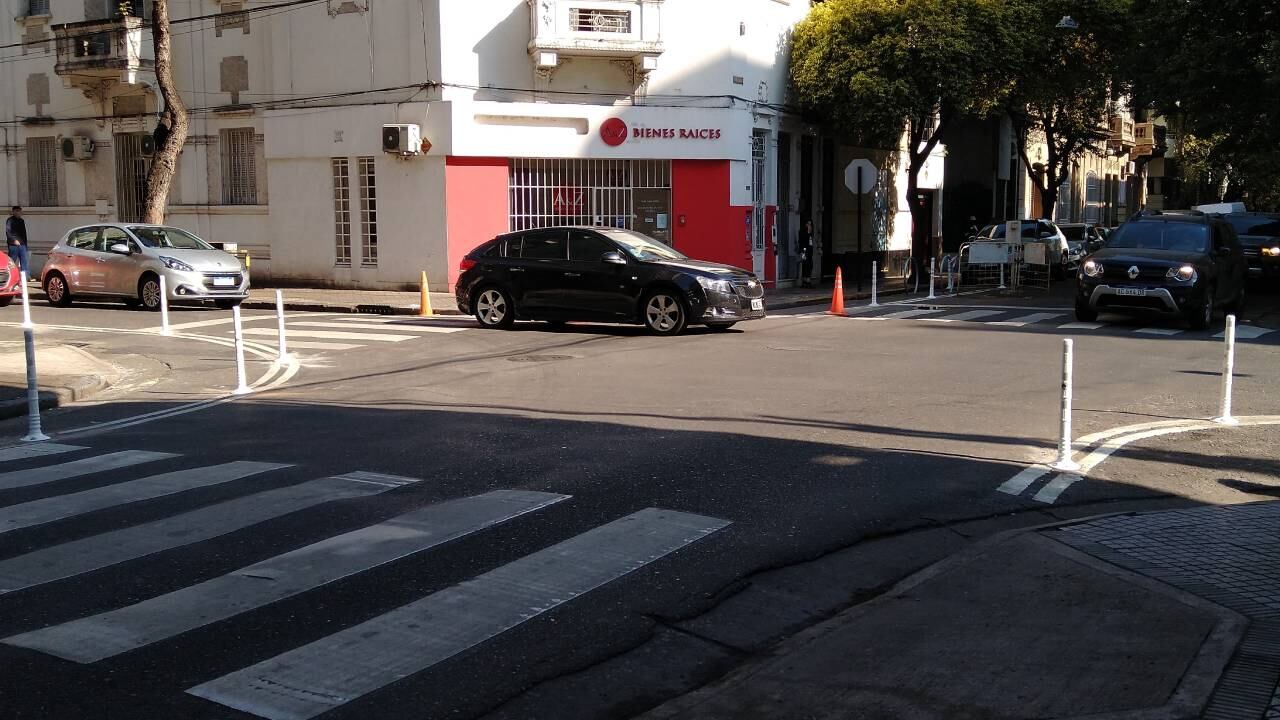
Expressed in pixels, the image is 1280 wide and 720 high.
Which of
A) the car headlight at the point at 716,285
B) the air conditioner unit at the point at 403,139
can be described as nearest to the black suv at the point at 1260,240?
the car headlight at the point at 716,285

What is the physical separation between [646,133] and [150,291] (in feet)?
36.2

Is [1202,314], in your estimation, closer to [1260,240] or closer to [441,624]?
[1260,240]

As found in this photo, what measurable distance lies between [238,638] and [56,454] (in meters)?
5.07

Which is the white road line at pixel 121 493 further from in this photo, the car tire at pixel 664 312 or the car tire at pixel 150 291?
the car tire at pixel 150 291

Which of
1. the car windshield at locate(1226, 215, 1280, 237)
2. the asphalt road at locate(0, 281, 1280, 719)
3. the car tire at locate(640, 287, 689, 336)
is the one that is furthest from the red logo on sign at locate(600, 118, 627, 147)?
the car windshield at locate(1226, 215, 1280, 237)

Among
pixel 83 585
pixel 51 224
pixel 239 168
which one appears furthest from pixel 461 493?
pixel 51 224

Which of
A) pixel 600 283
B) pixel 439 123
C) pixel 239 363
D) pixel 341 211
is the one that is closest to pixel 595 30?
pixel 439 123

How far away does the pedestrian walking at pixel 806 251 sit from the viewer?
102ft

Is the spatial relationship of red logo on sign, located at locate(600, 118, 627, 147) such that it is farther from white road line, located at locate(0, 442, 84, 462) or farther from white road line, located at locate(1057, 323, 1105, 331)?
white road line, located at locate(0, 442, 84, 462)

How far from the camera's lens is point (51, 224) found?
3228 centimetres

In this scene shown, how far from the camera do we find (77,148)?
31172 mm

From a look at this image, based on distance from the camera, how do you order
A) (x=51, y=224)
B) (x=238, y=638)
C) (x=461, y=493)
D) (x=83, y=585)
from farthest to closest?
(x=51, y=224), (x=461, y=493), (x=83, y=585), (x=238, y=638)

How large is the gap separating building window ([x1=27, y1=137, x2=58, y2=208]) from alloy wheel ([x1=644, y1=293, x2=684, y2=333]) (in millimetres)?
21967

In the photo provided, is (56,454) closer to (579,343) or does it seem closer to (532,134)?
(579,343)
